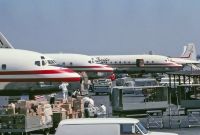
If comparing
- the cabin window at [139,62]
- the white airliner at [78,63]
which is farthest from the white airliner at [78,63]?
the cabin window at [139,62]

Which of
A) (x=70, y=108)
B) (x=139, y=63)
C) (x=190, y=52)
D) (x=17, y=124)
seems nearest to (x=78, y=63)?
(x=139, y=63)

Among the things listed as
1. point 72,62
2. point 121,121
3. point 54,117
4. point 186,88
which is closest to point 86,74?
point 72,62

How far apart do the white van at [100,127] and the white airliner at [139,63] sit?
89.1 meters

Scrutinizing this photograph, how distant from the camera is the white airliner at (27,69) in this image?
119 ft

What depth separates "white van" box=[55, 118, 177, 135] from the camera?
15.6 metres

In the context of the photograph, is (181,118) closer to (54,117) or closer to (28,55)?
(54,117)

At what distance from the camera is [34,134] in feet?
80.2

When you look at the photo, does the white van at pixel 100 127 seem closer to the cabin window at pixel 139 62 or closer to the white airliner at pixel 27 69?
the white airliner at pixel 27 69

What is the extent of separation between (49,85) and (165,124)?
11.0 metres

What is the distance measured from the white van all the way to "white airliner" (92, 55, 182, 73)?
292 ft

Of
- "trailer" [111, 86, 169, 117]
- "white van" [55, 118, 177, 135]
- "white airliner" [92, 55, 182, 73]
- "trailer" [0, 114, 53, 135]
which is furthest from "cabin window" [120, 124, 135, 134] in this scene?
"white airliner" [92, 55, 182, 73]

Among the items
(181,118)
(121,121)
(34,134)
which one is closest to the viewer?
(121,121)

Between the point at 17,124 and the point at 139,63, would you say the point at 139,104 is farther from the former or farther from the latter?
the point at 139,63

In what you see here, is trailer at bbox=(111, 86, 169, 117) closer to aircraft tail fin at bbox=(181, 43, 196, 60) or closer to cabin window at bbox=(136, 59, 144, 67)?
cabin window at bbox=(136, 59, 144, 67)
